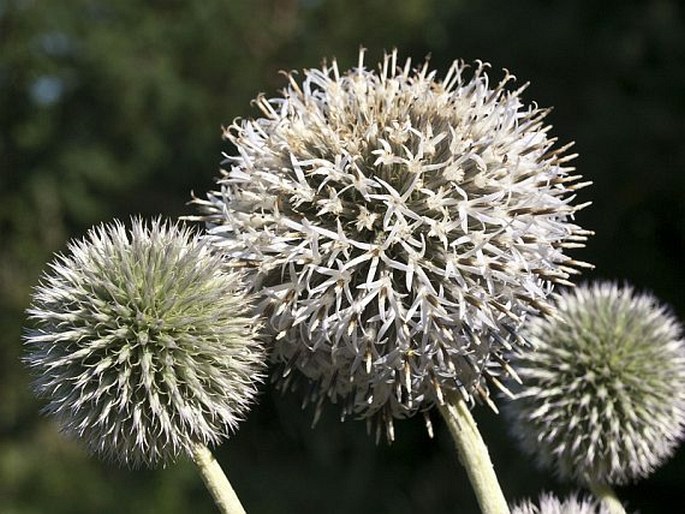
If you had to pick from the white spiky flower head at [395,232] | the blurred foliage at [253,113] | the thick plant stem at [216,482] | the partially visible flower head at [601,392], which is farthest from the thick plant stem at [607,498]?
the blurred foliage at [253,113]

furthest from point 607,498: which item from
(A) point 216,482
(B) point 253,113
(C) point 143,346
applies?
(B) point 253,113

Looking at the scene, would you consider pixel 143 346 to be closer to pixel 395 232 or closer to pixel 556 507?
pixel 395 232

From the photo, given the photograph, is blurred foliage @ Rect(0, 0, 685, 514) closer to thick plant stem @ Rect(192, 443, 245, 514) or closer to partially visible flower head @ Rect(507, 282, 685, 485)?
partially visible flower head @ Rect(507, 282, 685, 485)

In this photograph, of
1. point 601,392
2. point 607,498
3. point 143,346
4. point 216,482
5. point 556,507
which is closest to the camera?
point 216,482

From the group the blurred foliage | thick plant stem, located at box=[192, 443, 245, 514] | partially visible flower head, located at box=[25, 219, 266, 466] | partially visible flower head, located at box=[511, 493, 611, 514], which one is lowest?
partially visible flower head, located at box=[511, 493, 611, 514]

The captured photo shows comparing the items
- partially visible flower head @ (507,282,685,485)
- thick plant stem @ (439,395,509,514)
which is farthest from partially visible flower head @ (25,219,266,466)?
partially visible flower head @ (507,282,685,485)

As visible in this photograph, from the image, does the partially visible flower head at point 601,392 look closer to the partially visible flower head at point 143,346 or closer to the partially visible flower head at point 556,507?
the partially visible flower head at point 556,507
